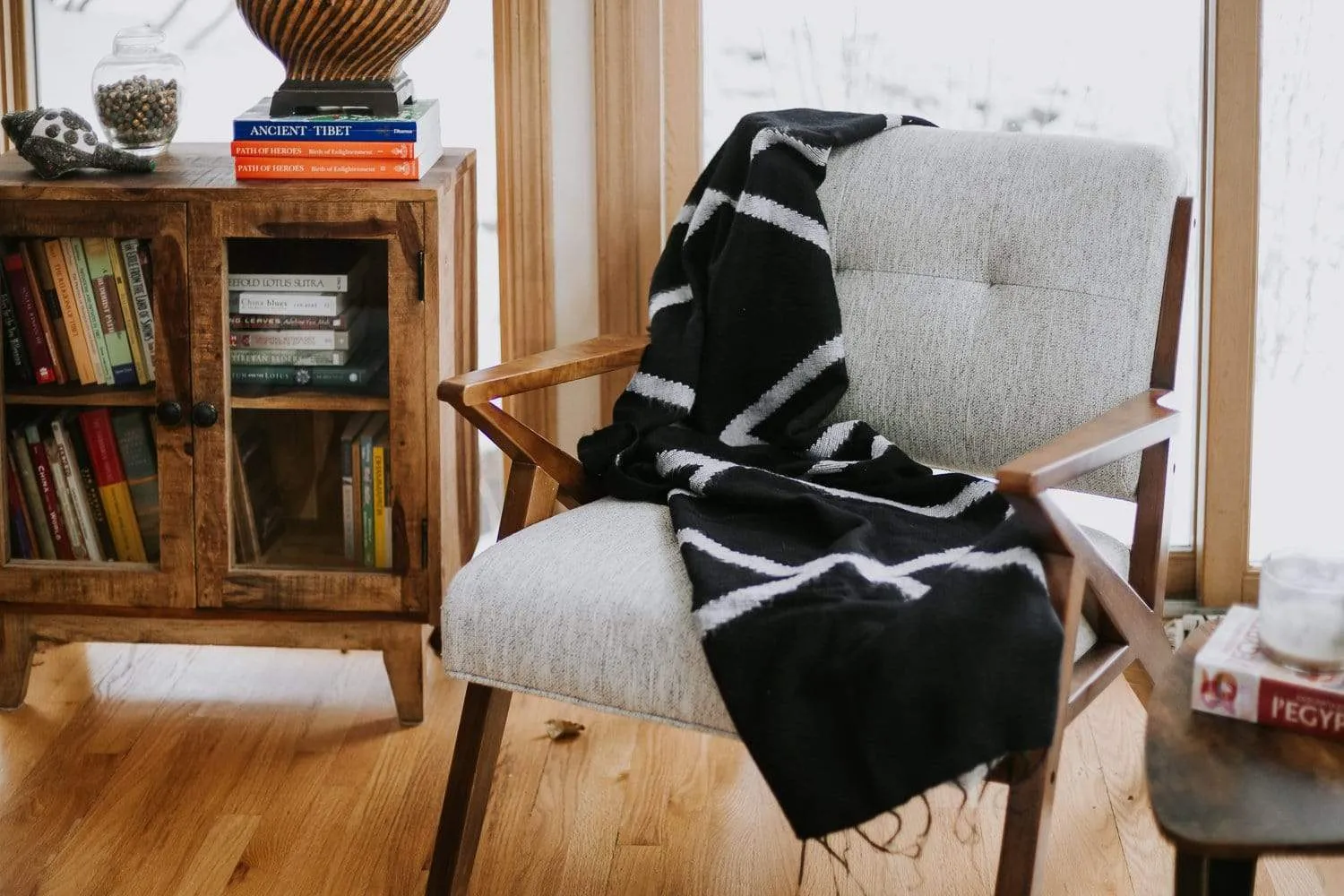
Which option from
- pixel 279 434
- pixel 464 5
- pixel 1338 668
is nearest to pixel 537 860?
pixel 279 434

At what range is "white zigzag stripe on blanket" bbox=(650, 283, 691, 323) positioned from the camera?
6.27ft

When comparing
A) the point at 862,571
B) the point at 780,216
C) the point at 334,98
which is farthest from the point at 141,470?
the point at 862,571

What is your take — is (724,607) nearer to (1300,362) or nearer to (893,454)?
(893,454)

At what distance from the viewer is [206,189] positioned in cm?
188

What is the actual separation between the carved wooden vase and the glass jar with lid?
165mm

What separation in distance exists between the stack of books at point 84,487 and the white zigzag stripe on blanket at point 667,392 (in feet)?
2.31

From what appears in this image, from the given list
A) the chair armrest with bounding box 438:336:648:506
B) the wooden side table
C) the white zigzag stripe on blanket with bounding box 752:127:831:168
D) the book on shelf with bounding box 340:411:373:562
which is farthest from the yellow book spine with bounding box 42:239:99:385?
the wooden side table

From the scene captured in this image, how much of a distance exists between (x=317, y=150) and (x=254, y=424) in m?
0.38

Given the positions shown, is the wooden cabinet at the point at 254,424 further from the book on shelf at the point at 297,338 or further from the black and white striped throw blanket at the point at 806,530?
the black and white striped throw blanket at the point at 806,530

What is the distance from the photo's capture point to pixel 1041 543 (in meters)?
1.35

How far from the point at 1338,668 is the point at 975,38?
1.27m

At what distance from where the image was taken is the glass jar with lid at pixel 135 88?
1985mm

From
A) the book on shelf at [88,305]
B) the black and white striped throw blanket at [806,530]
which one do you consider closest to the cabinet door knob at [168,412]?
the book on shelf at [88,305]

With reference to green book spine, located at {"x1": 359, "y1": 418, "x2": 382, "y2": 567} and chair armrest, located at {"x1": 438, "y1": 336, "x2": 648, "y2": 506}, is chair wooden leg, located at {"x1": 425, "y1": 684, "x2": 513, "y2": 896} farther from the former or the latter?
green book spine, located at {"x1": 359, "y1": 418, "x2": 382, "y2": 567}
